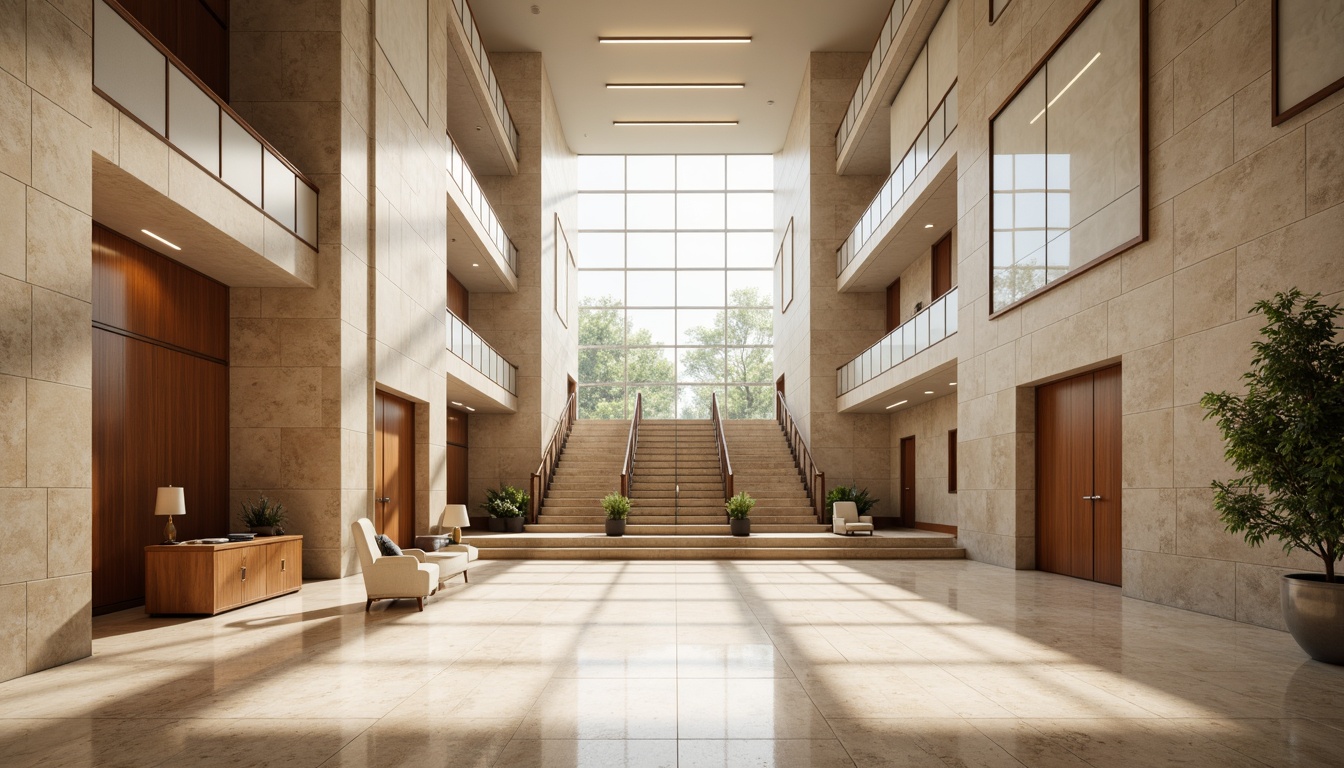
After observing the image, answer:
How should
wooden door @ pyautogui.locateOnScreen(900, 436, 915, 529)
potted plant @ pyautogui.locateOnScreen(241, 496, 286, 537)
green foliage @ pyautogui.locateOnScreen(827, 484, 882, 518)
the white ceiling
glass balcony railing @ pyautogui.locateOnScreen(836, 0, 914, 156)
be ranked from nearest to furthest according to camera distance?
potted plant @ pyautogui.locateOnScreen(241, 496, 286, 537) → glass balcony railing @ pyautogui.locateOnScreen(836, 0, 914, 156) → green foliage @ pyautogui.locateOnScreen(827, 484, 882, 518) → the white ceiling → wooden door @ pyautogui.locateOnScreen(900, 436, 915, 529)

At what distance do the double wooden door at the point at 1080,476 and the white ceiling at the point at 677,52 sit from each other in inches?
509

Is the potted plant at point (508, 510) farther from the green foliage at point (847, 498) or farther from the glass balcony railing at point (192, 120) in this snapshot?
the glass balcony railing at point (192, 120)

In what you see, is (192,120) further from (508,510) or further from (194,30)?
(508,510)

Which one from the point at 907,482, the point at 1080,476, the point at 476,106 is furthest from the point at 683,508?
the point at 476,106

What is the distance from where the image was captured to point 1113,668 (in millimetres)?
6094

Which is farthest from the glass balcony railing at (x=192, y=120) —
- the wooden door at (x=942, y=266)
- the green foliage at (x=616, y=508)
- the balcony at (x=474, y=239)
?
the wooden door at (x=942, y=266)

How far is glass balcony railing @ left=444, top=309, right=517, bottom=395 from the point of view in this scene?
56.3 feet

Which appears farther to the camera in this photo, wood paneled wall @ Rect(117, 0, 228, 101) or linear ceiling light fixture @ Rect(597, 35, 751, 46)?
linear ceiling light fixture @ Rect(597, 35, 751, 46)

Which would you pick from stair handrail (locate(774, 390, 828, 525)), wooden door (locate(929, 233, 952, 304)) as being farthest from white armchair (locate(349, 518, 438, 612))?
wooden door (locate(929, 233, 952, 304))

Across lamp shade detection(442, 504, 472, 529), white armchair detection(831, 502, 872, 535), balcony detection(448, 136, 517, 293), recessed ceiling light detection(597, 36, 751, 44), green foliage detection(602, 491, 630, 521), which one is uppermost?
recessed ceiling light detection(597, 36, 751, 44)

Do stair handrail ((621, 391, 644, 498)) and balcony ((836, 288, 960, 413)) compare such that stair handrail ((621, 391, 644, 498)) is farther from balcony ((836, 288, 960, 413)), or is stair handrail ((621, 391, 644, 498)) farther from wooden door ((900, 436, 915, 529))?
wooden door ((900, 436, 915, 529))

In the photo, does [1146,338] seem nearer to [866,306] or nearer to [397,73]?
[397,73]

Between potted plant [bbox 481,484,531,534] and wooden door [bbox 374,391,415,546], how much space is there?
347cm

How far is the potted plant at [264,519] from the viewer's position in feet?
34.3
